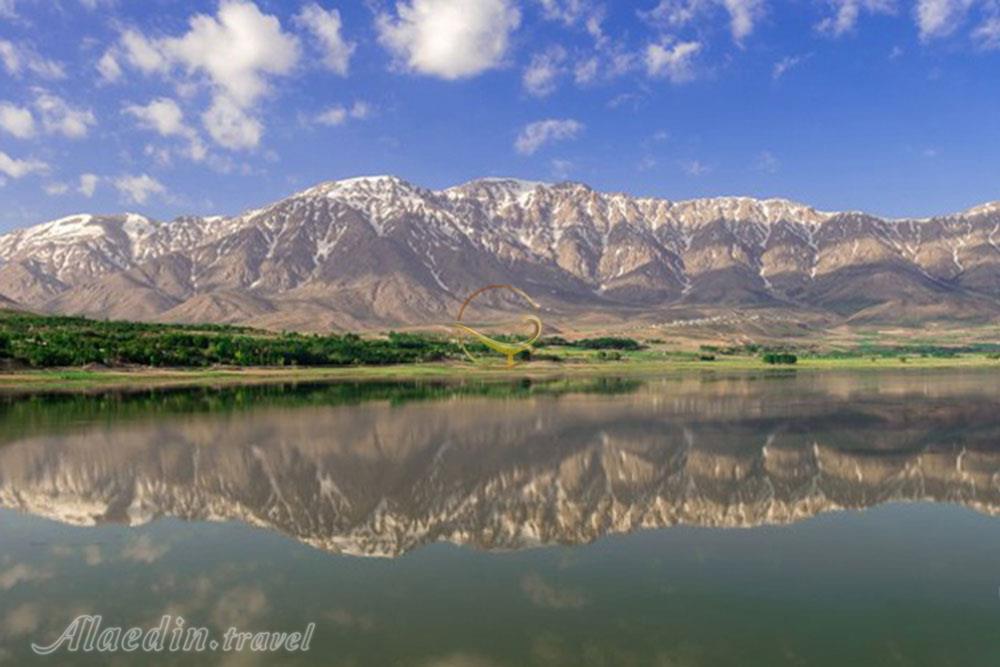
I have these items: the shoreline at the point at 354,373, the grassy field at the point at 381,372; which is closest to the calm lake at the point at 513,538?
the shoreline at the point at 354,373

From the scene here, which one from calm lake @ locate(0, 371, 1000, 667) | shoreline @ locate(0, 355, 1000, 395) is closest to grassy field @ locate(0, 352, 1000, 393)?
shoreline @ locate(0, 355, 1000, 395)

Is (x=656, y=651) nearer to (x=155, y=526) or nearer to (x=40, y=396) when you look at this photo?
(x=155, y=526)

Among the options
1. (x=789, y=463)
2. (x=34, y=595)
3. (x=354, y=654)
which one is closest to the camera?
(x=354, y=654)

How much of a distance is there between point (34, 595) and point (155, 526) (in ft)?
25.1

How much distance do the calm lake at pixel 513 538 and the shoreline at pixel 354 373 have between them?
35.5 metres

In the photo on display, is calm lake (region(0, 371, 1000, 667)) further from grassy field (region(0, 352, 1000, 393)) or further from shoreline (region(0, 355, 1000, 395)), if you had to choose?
grassy field (region(0, 352, 1000, 393))

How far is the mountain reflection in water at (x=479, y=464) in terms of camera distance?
28375mm

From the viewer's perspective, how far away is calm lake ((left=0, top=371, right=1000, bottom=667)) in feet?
54.3

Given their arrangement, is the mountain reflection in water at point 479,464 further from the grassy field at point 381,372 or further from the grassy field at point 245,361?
the grassy field at point 245,361

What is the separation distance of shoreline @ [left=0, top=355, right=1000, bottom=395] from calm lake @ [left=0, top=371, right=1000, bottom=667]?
35541mm

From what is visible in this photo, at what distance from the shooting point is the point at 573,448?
4425 centimetres

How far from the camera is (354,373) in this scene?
114 meters

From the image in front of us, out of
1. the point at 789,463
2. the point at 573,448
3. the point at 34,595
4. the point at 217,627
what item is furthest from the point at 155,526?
the point at 789,463

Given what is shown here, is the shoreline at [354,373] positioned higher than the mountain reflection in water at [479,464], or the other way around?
the mountain reflection in water at [479,464]
